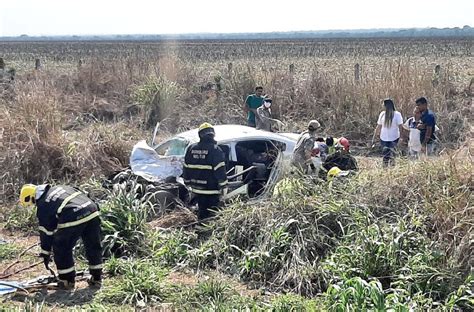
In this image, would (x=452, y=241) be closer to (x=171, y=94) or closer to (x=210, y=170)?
(x=210, y=170)

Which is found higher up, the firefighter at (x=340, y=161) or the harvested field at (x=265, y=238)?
the firefighter at (x=340, y=161)

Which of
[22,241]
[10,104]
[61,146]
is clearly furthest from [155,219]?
[10,104]

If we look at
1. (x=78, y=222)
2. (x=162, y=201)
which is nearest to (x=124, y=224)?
(x=162, y=201)

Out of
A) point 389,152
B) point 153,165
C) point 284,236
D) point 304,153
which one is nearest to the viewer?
point 284,236

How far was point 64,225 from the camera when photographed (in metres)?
7.20

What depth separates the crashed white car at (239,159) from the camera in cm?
973

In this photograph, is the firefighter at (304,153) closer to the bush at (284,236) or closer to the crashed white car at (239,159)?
the crashed white car at (239,159)

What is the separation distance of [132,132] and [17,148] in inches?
119

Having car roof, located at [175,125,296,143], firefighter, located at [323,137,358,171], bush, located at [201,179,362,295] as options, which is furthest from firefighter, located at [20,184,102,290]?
firefighter, located at [323,137,358,171]

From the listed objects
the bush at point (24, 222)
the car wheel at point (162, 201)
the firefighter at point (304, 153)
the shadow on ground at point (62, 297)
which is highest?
the firefighter at point (304, 153)

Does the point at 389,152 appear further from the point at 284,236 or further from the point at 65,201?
the point at 65,201

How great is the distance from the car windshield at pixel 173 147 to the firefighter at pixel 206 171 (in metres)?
1.21

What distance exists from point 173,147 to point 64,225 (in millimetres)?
3733

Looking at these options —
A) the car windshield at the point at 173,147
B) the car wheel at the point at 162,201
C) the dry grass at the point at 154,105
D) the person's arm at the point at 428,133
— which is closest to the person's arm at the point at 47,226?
the car wheel at the point at 162,201
